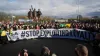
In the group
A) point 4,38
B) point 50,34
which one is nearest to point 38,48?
point 4,38

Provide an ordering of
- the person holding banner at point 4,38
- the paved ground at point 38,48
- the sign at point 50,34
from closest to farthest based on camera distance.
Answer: the paved ground at point 38,48, the person holding banner at point 4,38, the sign at point 50,34

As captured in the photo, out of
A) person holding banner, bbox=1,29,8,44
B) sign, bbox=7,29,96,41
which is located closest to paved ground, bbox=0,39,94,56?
person holding banner, bbox=1,29,8,44

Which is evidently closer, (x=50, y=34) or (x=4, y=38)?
(x=4, y=38)

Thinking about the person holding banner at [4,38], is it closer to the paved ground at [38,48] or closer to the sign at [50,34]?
the sign at [50,34]

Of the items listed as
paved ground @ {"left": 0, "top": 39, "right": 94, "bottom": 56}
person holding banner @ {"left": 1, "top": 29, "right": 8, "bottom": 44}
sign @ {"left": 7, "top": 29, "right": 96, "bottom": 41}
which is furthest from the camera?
sign @ {"left": 7, "top": 29, "right": 96, "bottom": 41}

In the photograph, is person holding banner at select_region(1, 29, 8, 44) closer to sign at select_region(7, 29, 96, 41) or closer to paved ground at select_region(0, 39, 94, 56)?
sign at select_region(7, 29, 96, 41)

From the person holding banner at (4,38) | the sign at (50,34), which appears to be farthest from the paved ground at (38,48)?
the sign at (50,34)

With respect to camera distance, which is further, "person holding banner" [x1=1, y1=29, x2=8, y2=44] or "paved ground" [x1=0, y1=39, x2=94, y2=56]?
"person holding banner" [x1=1, y1=29, x2=8, y2=44]

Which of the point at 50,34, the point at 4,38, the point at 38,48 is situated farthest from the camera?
the point at 50,34

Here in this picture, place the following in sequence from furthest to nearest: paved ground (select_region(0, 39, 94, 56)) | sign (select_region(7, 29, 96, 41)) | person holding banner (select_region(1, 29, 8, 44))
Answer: sign (select_region(7, 29, 96, 41))
person holding banner (select_region(1, 29, 8, 44))
paved ground (select_region(0, 39, 94, 56))

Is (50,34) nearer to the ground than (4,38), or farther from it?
nearer to the ground

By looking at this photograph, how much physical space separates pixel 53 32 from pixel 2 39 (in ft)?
20.7

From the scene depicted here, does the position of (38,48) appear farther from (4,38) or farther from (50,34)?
(50,34)

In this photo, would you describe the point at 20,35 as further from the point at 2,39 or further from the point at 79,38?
the point at 79,38
